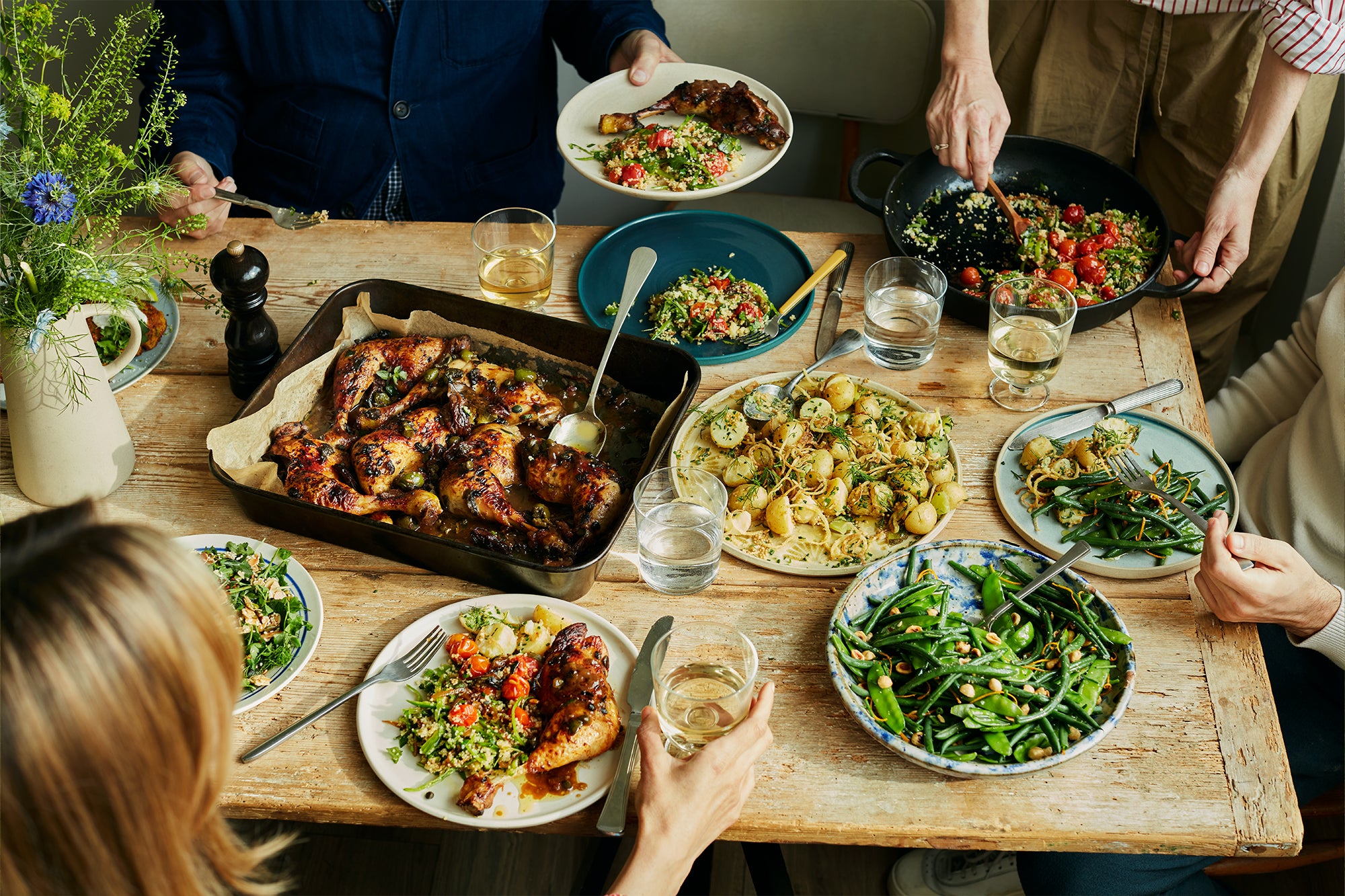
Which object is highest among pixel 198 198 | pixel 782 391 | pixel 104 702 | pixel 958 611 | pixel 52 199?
pixel 52 199

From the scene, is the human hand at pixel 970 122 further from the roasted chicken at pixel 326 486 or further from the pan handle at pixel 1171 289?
the roasted chicken at pixel 326 486

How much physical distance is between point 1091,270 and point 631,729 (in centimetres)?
178

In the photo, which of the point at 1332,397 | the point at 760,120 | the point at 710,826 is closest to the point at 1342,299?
the point at 1332,397

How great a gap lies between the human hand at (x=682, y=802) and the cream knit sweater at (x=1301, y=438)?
129 centimetres

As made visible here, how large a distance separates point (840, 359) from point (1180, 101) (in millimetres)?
1863

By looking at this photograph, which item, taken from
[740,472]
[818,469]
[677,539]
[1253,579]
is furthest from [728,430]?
[1253,579]

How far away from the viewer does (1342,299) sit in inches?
95.3

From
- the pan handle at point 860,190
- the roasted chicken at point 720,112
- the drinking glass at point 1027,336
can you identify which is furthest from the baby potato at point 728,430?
the roasted chicken at point 720,112

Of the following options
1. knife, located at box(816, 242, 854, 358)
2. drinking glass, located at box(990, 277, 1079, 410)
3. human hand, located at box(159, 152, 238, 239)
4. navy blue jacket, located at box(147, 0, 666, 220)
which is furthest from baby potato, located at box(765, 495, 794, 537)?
navy blue jacket, located at box(147, 0, 666, 220)

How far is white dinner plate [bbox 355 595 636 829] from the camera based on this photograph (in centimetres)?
163

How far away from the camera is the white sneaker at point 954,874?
265cm

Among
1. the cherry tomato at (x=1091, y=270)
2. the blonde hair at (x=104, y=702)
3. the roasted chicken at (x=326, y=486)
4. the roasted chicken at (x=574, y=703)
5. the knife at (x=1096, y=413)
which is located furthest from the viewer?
the cherry tomato at (x=1091, y=270)

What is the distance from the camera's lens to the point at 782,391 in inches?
94.4

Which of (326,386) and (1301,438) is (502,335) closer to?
(326,386)
